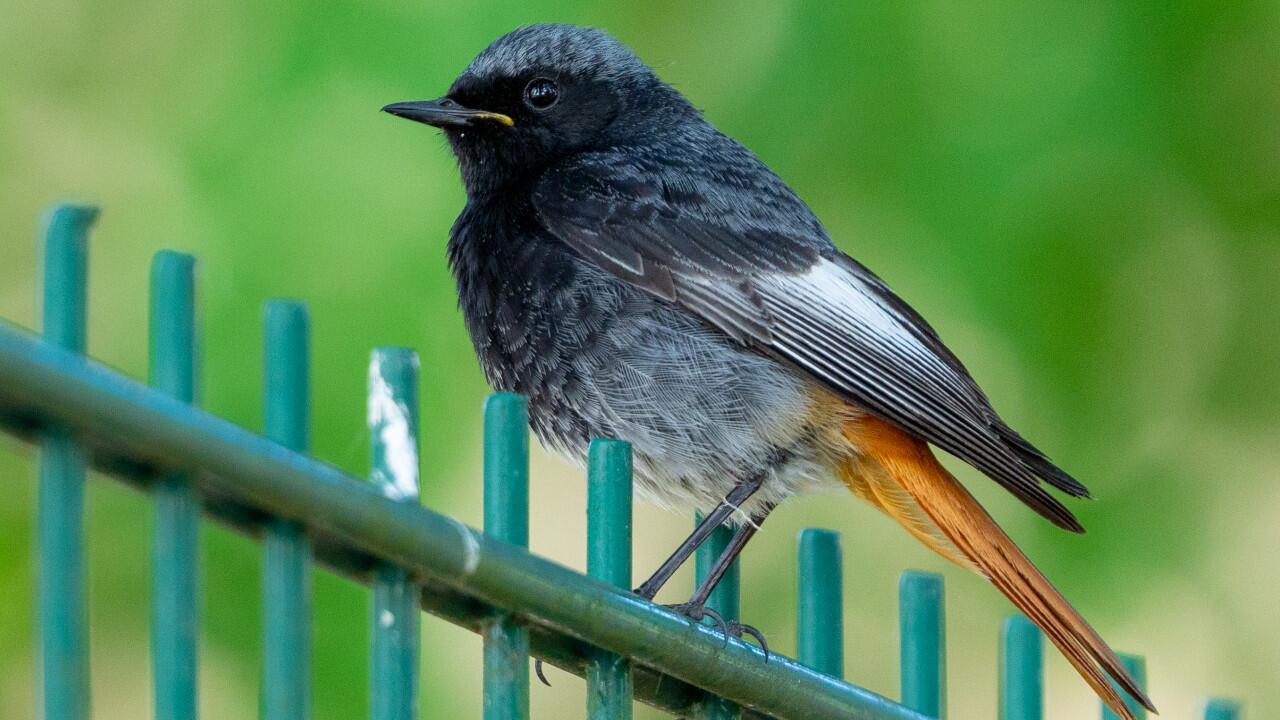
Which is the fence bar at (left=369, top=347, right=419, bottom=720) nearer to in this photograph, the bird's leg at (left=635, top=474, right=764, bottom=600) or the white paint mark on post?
the white paint mark on post

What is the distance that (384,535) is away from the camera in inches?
75.0

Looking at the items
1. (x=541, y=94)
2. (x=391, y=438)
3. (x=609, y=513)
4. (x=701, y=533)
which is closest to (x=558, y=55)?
(x=541, y=94)

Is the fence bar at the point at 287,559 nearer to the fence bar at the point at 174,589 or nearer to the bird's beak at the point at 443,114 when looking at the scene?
the fence bar at the point at 174,589

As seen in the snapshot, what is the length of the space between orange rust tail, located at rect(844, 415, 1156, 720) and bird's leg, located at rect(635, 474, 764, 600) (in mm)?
226

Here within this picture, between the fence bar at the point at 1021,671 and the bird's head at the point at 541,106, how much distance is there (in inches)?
60.1

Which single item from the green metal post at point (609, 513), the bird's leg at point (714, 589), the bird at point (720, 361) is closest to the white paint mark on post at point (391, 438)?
the green metal post at point (609, 513)

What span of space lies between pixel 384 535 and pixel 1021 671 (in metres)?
1.66

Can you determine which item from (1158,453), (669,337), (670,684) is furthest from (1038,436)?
(670,684)

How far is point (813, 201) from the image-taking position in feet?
17.2

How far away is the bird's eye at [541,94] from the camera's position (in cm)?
439

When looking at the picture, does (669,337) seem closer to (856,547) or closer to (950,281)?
(950,281)

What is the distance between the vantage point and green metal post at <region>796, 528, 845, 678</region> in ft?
9.64

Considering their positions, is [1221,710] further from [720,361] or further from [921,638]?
[720,361]

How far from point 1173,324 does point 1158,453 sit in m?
0.41
